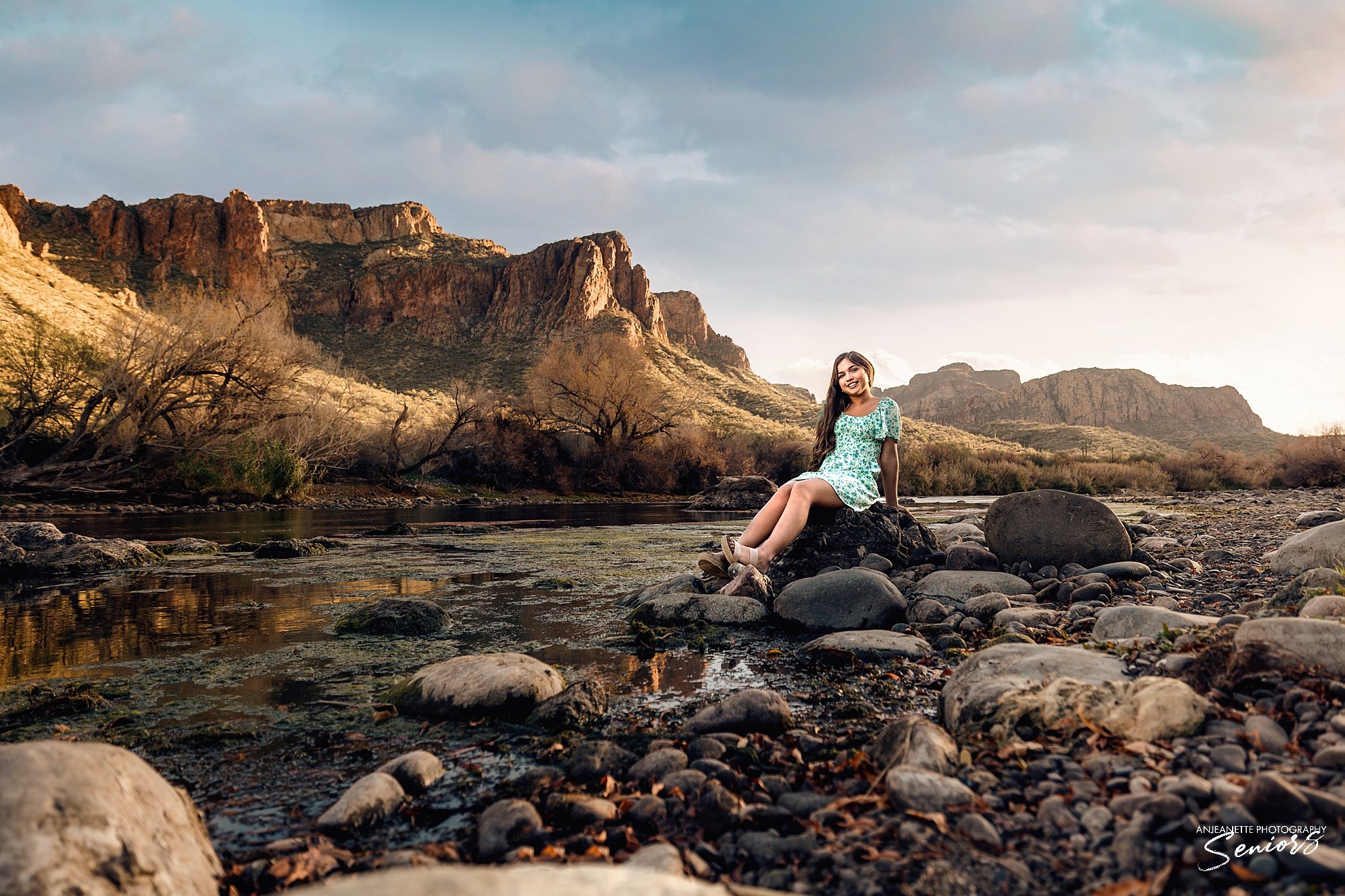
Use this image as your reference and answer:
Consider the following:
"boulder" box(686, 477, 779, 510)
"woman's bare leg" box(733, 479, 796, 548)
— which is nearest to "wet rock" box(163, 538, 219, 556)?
"woman's bare leg" box(733, 479, 796, 548)

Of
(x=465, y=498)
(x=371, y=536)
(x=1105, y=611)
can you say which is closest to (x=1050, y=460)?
(x=465, y=498)

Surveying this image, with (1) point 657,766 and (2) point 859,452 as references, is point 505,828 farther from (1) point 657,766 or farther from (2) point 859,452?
(2) point 859,452

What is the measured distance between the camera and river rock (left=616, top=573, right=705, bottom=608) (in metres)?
6.68

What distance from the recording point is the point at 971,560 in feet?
22.6

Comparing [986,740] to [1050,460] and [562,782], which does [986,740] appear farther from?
[1050,460]

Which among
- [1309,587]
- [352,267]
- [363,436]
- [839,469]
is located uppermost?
[352,267]

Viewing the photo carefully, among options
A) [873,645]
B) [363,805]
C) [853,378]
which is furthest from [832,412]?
[363,805]

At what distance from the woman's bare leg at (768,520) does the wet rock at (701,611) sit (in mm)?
788

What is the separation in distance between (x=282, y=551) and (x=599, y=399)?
25.3 m

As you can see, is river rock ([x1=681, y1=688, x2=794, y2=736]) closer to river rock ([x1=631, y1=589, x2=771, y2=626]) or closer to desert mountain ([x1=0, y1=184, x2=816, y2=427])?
river rock ([x1=631, y1=589, x2=771, y2=626])

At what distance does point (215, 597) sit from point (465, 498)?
22643 mm

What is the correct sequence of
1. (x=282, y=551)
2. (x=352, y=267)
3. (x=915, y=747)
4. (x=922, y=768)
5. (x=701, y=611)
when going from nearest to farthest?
1. (x=922, y=768)
2. (x=915, y=747)
3. (x=701, y=611)
4. (x=282, y=551)
5. (x=352, y=267)

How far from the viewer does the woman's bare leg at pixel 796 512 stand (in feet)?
21.3

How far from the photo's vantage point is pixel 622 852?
6.93 ft
